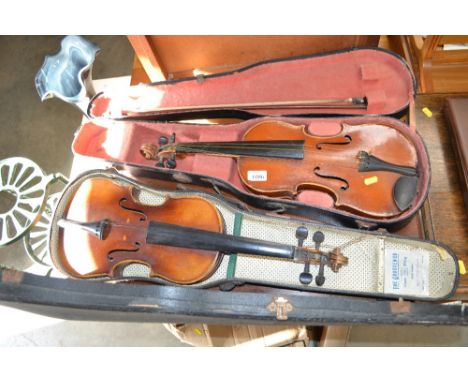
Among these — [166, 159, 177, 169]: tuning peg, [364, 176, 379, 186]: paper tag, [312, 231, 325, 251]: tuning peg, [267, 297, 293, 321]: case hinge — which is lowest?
[267, 297, 293, 321]: case hinge

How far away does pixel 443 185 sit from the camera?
201cm

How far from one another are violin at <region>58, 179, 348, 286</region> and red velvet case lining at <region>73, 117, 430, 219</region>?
260mm

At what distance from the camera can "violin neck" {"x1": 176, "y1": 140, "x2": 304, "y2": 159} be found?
1.92 metres

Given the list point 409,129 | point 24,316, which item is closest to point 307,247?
point 409,129

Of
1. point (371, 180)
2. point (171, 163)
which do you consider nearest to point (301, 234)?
point (371, 180)

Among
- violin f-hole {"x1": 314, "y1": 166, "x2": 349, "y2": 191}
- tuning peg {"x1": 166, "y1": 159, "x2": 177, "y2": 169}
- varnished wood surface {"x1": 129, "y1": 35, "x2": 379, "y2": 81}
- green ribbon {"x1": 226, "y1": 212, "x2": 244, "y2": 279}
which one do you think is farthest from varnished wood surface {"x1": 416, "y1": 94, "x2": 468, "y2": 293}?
tuning peg {"x1": 166, "y1": 159, "x2": 177, "y2": 169}

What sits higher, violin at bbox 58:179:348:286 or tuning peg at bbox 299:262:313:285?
violin at bbox 58:179:348:286

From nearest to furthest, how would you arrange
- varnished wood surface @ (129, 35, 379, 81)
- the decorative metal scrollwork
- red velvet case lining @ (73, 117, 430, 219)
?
red velvet case lining @ (73, 117, 430, 219) → varnished wood surface @ (129, 35, 379, 81) → the decorative metal scrollwork

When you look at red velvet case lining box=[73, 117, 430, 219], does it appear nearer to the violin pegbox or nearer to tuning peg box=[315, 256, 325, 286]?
the violin pegbox

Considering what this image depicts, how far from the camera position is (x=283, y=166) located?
1941 millimetres

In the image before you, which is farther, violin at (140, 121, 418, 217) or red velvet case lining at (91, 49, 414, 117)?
red velvet case lining at (91, 49, 414, 117)

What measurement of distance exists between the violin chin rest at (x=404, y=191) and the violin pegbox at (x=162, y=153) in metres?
1.10

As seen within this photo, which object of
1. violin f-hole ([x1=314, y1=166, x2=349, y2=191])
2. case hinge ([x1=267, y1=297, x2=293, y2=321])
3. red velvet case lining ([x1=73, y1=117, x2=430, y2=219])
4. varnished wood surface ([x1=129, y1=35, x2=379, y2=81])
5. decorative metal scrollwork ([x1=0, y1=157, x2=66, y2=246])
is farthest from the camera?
decorative metal scrollwork ([x1=0, y1=157, x2=66, y2=246])

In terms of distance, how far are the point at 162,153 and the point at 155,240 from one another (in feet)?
1.68
